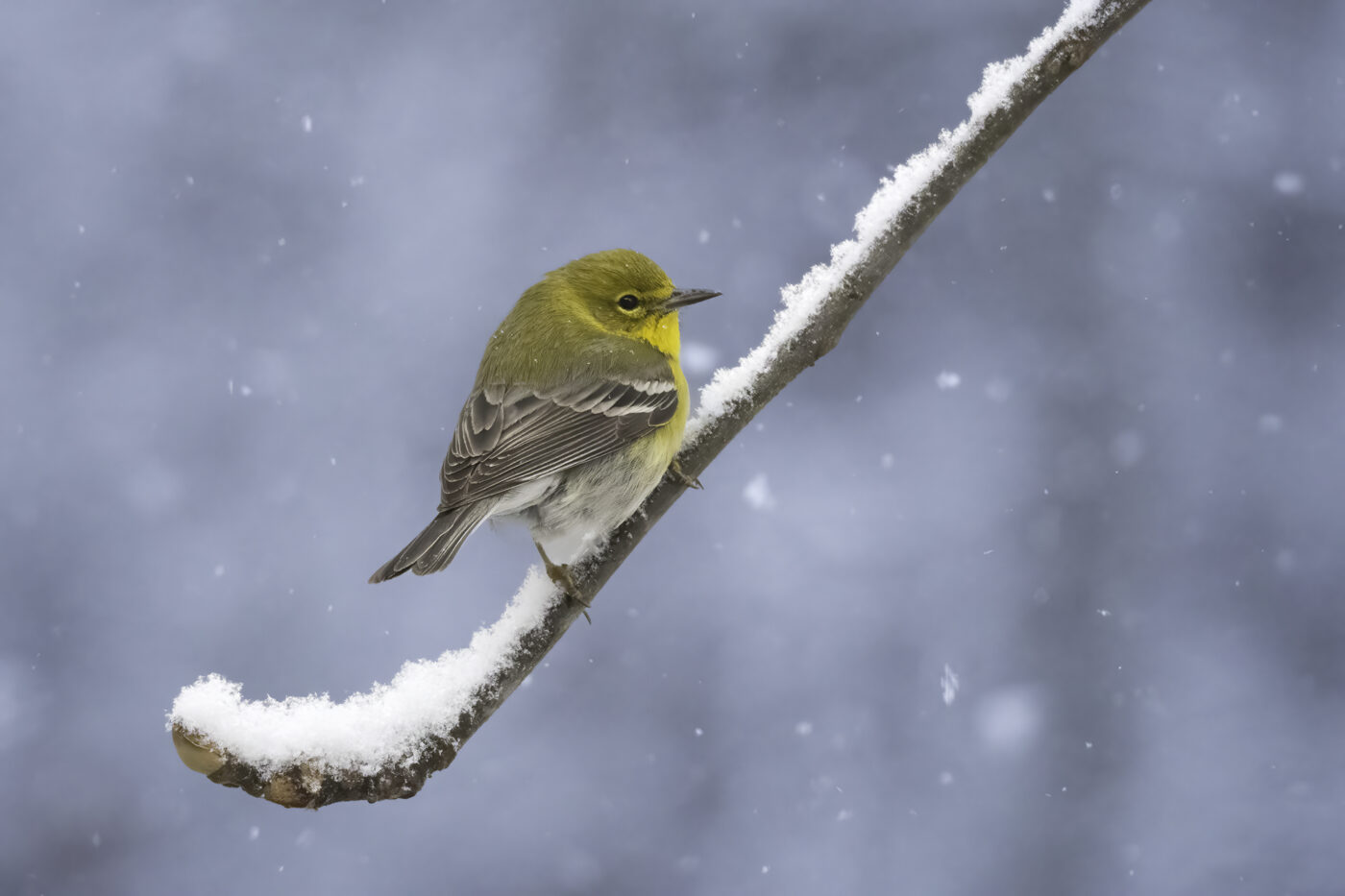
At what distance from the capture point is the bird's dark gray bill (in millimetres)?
3379

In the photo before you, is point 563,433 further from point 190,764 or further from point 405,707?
point 190,764

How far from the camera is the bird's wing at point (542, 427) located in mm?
2992

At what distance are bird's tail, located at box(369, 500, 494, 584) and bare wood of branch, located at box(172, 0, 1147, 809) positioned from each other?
0.30 m

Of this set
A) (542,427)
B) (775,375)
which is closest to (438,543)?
(542,427)

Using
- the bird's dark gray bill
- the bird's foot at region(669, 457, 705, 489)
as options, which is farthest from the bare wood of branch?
the bird's dark gray bill

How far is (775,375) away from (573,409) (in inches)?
28.4

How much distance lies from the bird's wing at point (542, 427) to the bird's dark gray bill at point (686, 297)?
0.69ft

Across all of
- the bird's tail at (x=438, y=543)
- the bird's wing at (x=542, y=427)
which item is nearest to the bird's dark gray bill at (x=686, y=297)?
the bird's wing at (x=542, y=427)

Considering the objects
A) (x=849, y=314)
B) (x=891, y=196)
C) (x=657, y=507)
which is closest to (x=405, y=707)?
(x=657, y=507)

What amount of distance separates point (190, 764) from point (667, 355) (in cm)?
200

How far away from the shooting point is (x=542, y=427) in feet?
10.6

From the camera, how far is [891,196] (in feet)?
9.46

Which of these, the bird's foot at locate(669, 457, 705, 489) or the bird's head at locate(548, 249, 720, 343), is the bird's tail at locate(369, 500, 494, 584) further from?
the bird's head at locate(548, 249, 720, 343)

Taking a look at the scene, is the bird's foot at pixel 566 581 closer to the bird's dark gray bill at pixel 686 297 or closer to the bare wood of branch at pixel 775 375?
the bare wood of branch at pixel 775 375
